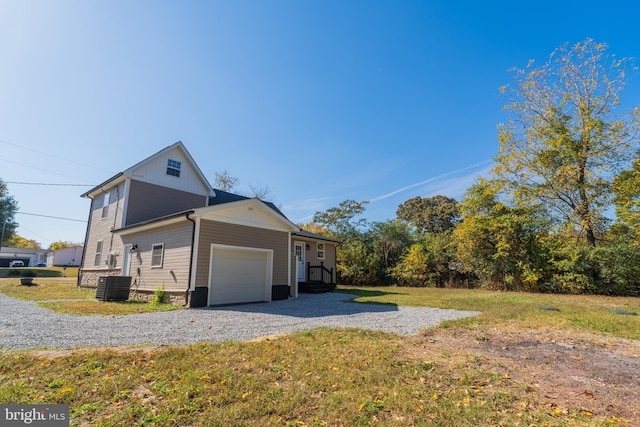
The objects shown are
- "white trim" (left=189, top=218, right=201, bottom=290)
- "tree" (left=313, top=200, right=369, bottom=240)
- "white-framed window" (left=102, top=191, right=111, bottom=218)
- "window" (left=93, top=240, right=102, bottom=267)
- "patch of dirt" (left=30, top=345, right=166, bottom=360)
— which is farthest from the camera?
"tree" (left=313, top=200, right=369, bottom=240)

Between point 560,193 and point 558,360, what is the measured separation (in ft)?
54.6

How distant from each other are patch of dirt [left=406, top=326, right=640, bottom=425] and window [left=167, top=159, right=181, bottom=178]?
1462 cm

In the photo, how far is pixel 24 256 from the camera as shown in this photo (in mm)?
49188

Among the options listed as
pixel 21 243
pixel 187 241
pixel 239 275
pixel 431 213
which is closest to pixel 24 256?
pixel 21 243

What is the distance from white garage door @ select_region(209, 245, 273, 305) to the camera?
33.5 ft

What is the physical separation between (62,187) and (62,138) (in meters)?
9.53

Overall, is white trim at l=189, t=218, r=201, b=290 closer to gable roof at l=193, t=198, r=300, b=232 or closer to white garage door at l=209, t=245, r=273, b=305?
gable roof at l=193, t=198, r=300, b=232

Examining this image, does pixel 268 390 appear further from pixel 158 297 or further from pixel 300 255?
pixel 300 255

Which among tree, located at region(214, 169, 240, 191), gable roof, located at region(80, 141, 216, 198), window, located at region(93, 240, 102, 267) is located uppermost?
tree, located at region(214, 169, 240, 191)

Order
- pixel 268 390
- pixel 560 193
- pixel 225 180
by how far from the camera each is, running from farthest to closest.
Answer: pixel 225 180
pixel 560 193
pixel 268 390

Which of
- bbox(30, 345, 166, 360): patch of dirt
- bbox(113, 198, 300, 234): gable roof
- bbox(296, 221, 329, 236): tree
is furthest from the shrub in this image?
bbox(296, 221, 329, 236): tree

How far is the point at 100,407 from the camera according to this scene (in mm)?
2693

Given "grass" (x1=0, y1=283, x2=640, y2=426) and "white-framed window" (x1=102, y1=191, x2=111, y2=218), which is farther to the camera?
"white-framed window" (x1=102, y1=191, x2=111, y2=218)

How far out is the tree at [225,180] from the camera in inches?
1246
